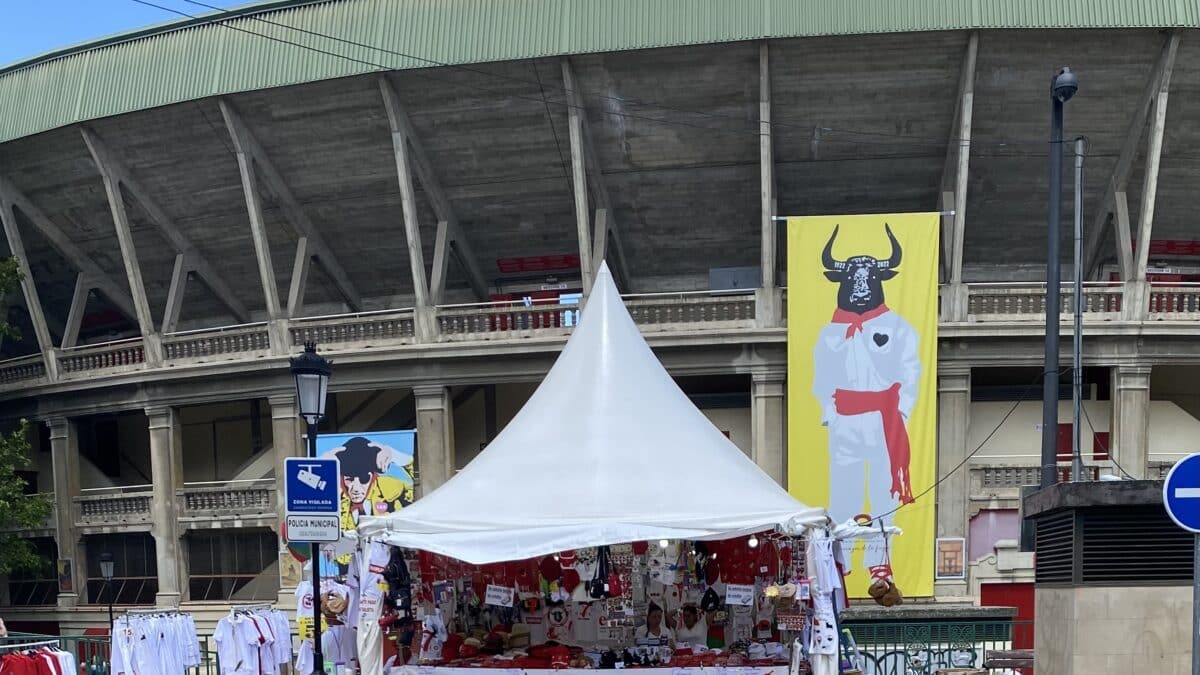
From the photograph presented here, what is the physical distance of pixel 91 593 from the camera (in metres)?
24.5

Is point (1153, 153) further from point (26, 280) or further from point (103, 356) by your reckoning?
point (26, 280)

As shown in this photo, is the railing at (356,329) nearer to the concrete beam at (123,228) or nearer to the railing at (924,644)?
the concrete beam at (123,228)

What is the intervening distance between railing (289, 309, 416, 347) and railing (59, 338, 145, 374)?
14.6 feet

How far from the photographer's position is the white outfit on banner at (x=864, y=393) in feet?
62.4

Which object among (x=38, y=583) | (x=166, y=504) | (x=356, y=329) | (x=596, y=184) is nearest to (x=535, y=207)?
(x=596, y=184)

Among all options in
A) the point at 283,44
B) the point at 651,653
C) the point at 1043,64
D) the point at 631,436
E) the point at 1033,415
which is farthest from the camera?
the point at 1033,415

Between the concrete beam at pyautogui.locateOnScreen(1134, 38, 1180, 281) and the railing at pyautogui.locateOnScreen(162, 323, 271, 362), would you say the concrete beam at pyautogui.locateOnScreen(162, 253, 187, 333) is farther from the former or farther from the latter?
the concrete beam at pyautogui.locateOnScreen(1134, 38, 1180, 281)

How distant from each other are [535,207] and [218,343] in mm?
7949

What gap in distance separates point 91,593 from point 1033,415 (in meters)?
→ 22.9

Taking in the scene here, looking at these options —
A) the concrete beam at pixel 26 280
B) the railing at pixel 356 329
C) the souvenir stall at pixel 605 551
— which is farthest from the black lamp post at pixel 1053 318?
the concrete beam at pixel 26 280

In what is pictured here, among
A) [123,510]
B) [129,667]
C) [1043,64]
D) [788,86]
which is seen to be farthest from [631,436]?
[123,510]

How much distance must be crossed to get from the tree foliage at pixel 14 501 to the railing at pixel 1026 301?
806 inches

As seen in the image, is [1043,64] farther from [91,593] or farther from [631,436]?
[91,593]

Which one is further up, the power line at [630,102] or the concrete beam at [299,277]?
the power line at [630,102]
